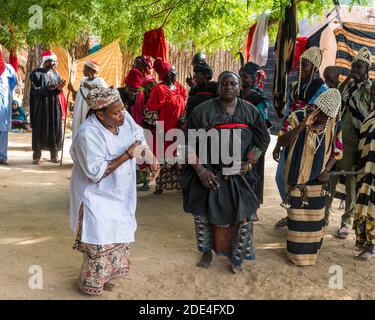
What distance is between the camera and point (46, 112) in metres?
9.21

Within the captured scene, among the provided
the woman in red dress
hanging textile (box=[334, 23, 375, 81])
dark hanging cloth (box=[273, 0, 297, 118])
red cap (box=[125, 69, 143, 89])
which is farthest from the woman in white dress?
hanging textile (box=[334, 23, 375, 81])

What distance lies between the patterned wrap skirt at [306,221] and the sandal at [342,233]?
3.14 ft

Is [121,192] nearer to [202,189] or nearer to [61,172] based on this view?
[202,189]

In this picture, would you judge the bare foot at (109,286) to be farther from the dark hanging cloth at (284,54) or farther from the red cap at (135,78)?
the red cap at (135,78)

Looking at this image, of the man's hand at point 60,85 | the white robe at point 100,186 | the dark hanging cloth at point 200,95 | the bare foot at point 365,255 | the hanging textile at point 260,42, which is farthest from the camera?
the man's hand at point 60,85

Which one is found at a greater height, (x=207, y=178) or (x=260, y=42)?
(x=260, y=42)

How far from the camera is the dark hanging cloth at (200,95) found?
17.7 feet

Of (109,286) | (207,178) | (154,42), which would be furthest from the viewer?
(154,42)

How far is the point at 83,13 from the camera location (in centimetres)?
516

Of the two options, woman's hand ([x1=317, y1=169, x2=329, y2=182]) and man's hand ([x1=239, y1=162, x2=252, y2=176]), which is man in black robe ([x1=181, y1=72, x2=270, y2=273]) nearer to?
man's hand ([x1=239, y1=162, x2=252, y2=176])

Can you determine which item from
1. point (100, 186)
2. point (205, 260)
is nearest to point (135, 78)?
point (205, 260)

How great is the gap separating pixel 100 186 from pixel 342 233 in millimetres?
3008

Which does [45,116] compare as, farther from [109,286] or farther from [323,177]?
[323,177]

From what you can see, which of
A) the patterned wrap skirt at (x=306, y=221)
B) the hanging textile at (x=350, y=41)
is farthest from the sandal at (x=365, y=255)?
the hanging textile at (x=350, y=41)
